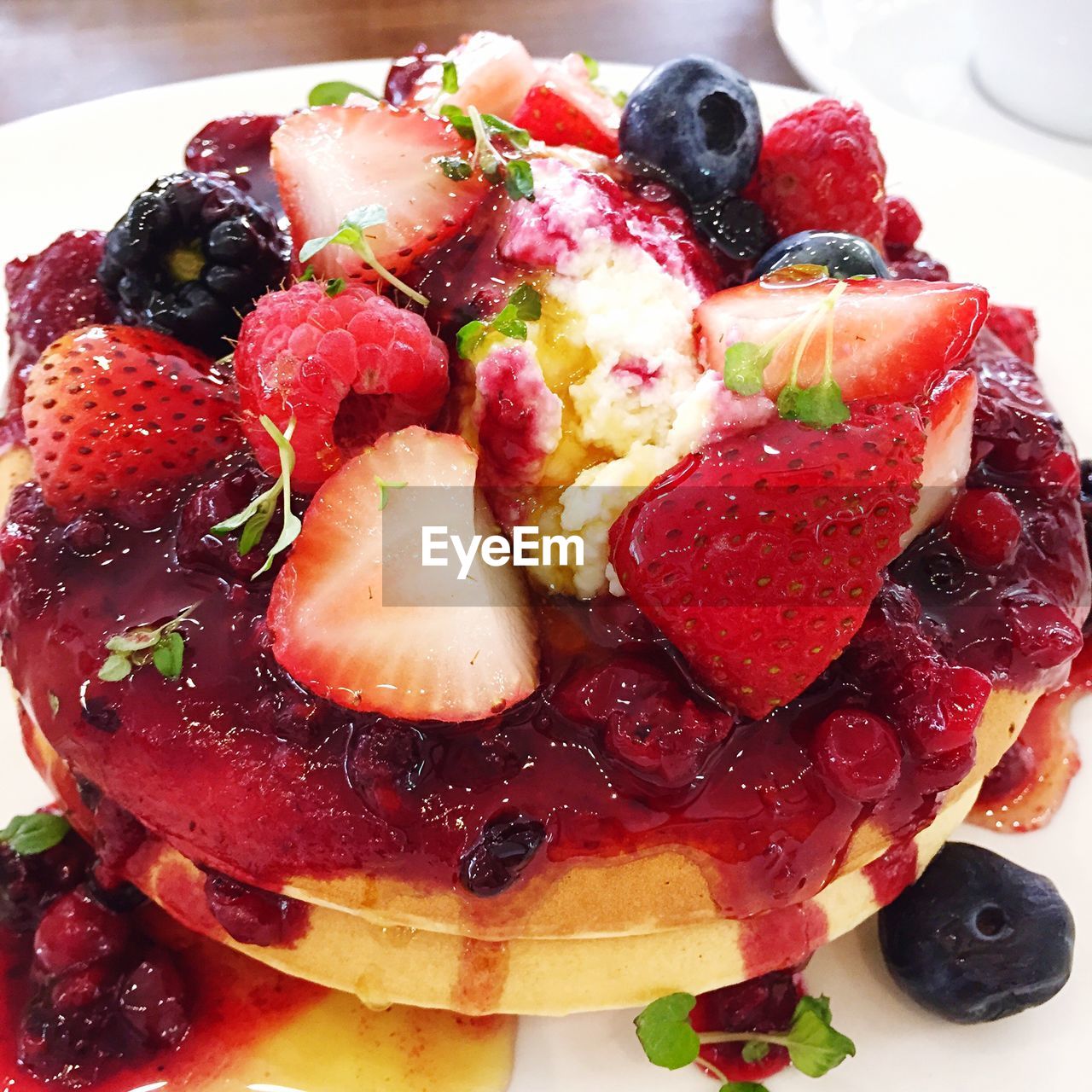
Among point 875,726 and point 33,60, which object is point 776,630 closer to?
point 875,726

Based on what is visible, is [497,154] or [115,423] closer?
[115,423]

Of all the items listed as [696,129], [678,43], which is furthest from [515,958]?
[678,43]

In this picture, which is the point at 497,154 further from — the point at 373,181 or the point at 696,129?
the point at 696,129

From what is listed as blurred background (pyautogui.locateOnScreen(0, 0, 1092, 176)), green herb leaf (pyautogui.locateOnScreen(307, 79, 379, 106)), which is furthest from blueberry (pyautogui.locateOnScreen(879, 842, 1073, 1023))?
blurred background (pyautogui.locateOnScreen(0, 0, 1092, 176))

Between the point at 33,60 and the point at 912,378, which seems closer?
the point at 912,378

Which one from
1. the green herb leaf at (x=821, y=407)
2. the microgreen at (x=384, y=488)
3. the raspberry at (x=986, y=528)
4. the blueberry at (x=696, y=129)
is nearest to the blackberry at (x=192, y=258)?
the microgreen at (x=384, y=488)

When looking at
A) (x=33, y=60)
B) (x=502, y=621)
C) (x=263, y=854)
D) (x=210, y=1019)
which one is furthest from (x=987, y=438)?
(x=33, y=60)
